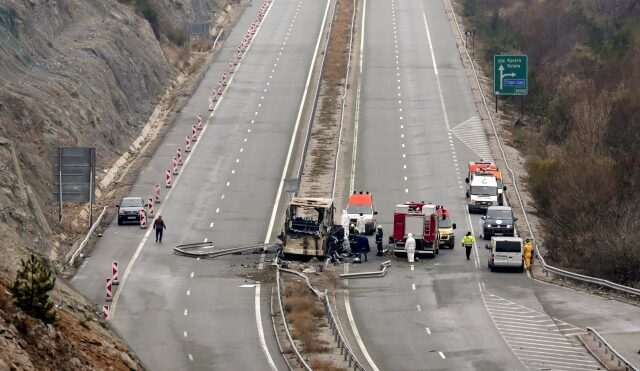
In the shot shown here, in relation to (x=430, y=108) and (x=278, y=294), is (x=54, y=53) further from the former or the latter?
(x=278, y=294)

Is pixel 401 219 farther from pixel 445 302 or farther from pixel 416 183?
pixel 416 183

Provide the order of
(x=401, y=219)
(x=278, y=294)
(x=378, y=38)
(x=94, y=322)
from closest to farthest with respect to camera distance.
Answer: (x=94, y=322), (x=278, y=294), (x=401, y=219), (x=378, y=38)

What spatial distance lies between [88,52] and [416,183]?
2523cm

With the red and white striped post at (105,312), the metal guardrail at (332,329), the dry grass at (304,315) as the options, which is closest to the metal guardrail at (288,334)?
the metal guardrail at (332,329)

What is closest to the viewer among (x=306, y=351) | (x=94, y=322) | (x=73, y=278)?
(x=94, y=322)

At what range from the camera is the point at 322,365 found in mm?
40000

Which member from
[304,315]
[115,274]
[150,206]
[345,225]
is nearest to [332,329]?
[304,315]

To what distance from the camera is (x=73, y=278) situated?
5188cm

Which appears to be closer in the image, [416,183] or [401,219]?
[401,219]

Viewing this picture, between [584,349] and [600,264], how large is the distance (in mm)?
11924

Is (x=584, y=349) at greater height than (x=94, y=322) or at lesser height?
lesser

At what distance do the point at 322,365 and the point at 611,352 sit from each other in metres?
8.13

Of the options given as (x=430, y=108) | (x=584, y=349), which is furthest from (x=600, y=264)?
(x=430, y=108)

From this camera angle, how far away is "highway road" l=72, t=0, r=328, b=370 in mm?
43312
